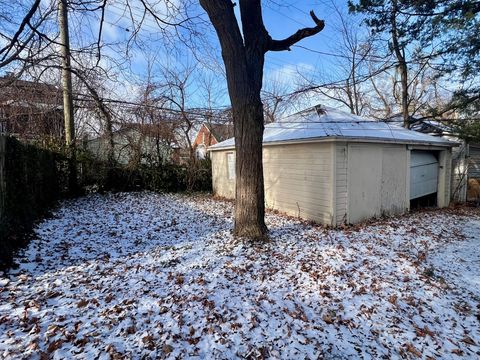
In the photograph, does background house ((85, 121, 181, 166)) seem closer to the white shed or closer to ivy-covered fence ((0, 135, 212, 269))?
ivy-covered fence ((0, 135, 212, 269))

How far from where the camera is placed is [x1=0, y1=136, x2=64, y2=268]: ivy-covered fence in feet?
13.8

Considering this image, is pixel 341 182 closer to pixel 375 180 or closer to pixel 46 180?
pixel 375 180

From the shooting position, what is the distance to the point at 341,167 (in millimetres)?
6793

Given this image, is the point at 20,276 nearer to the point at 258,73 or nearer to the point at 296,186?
the point at 258,73

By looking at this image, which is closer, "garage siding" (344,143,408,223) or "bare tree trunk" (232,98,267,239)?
"bare tree trunk" (232,98,267,239)

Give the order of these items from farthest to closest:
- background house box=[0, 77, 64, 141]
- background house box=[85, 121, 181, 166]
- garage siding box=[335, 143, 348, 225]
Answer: background house box=[85, 121, 181, 166]
background house box=[0, 77, 64, 141]
garage siding box=[335, 143, 348, 225]

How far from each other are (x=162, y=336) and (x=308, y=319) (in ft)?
5.08

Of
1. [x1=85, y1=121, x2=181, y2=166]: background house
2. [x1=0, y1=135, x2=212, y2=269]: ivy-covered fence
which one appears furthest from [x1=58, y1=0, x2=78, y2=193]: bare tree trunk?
[x1=85, y1=121, x2=181, y2=166]: background house

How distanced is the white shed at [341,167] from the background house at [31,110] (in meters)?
7.52

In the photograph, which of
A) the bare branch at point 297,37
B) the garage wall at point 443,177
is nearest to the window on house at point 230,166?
the bare branch at point 297,37

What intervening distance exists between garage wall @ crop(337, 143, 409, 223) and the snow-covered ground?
1471 millimetres

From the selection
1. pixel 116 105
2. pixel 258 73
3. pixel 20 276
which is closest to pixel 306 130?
pixel 258 73

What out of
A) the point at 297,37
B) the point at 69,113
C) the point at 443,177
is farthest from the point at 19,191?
the point at 443,177

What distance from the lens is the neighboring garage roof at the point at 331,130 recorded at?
23.2 ft
